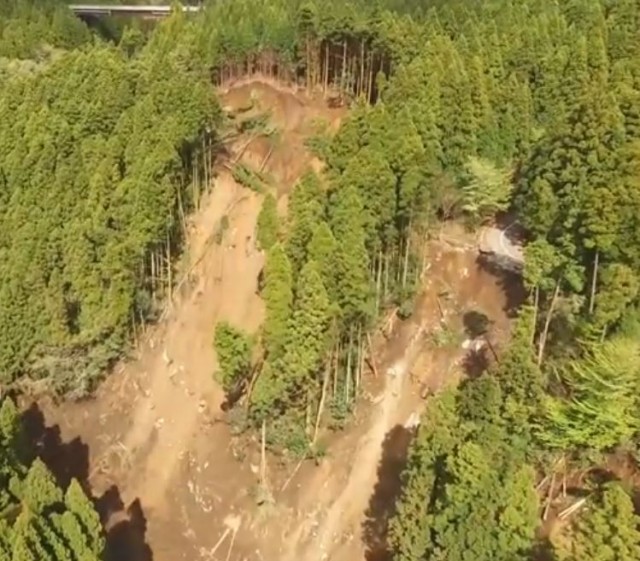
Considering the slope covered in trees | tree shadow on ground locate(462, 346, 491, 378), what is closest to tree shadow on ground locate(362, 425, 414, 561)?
tree shadow on ground locate(462, 346, 491, 378)

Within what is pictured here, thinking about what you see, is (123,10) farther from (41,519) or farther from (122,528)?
(41,519)

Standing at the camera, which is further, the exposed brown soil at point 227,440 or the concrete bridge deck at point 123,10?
the concrete bridge deck at point 123,10

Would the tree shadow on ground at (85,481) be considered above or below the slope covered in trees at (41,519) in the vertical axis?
below

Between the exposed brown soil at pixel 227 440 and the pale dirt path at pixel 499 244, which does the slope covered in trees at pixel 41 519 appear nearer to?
the exposed brown soil at pixel 227 440

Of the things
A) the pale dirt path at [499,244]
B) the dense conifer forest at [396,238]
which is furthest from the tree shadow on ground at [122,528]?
the pale dirt path at [499,244]

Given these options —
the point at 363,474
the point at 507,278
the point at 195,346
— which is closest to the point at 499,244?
the point at 507,278
